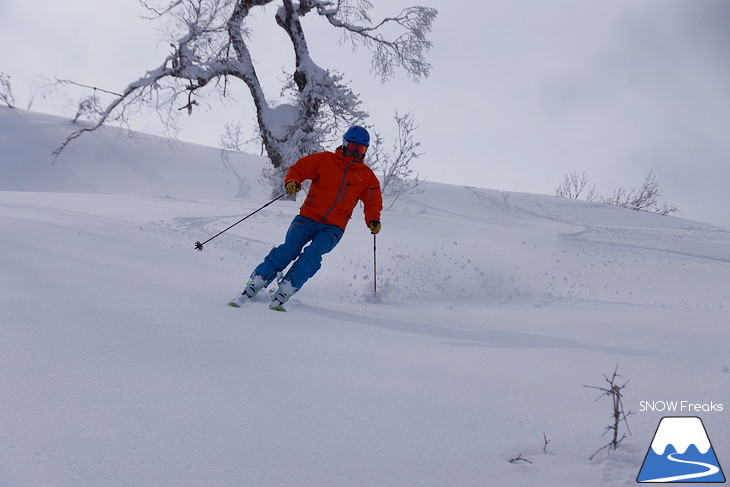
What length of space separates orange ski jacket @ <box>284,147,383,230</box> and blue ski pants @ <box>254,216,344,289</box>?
0.26 feet

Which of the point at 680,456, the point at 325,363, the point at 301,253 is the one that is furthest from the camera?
the point at 301,253

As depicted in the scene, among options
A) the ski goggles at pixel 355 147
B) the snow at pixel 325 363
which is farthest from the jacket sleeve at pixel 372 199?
the snow at pixel 325 363

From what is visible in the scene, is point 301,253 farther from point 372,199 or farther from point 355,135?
point 355,135

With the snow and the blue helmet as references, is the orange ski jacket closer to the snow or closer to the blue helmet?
the blue helmet

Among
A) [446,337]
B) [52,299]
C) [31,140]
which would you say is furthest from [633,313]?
[31,140]

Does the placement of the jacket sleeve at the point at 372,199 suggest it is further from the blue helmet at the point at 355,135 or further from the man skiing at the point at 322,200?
the blue helmet at the point at 355,135

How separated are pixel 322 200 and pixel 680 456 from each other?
318 cm

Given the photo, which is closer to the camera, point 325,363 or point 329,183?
point 325,363

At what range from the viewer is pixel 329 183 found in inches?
173

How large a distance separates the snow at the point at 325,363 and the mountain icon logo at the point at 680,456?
46 mm

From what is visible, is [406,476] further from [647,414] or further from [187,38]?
[187,38]

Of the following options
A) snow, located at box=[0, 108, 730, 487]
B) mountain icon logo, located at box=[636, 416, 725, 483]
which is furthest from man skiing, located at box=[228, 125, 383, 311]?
mountain icon logo, located at box=[636, 416, 725, 483]

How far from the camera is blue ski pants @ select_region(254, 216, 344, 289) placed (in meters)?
4.17

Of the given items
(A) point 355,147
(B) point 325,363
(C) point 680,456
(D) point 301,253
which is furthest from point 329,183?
(C) point 680,456
